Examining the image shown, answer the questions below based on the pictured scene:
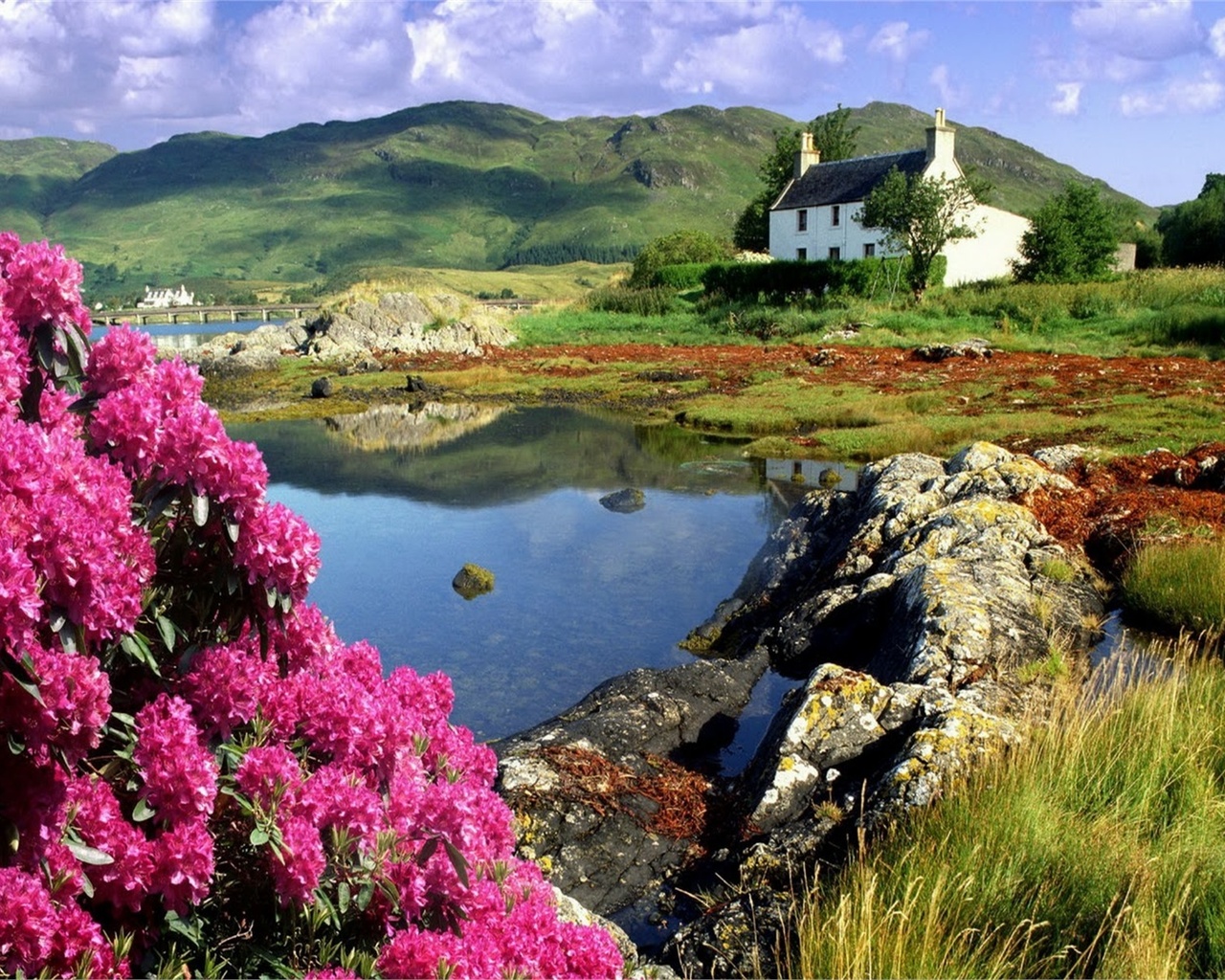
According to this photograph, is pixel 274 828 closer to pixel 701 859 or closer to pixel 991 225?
pixel 701 859

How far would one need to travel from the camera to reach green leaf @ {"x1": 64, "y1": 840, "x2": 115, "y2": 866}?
9.71ft

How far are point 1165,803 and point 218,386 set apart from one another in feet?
161

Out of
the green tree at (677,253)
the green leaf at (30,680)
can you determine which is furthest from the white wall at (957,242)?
the green leaf at (30,680)

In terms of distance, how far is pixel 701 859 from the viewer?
26.6 feet

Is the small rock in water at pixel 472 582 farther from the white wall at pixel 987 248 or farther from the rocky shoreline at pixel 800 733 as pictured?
the white wall at pixel 987 248

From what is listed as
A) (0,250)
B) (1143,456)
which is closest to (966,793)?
(0,250)

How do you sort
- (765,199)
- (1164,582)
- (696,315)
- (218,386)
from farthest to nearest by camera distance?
1. (765,199)
2. (696,315)
3. (218,386)
4. (1164,582)

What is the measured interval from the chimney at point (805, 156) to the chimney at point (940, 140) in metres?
13.5

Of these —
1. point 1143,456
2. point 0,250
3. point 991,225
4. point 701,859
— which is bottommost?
point 701,859

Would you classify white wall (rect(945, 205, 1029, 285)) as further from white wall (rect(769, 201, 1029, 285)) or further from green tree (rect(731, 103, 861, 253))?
green tree (rect(731, 103, 861, 253))

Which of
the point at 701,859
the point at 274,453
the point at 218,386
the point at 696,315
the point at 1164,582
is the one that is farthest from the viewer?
the point at 696,315

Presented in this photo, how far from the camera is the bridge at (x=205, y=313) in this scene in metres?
125

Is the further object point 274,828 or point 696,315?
point 696,315

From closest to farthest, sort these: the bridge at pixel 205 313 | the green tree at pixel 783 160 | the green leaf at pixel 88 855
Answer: the green leaf at pixel 88 855
the green tree at pixel 783 160
the bridge at pixel 205 313
